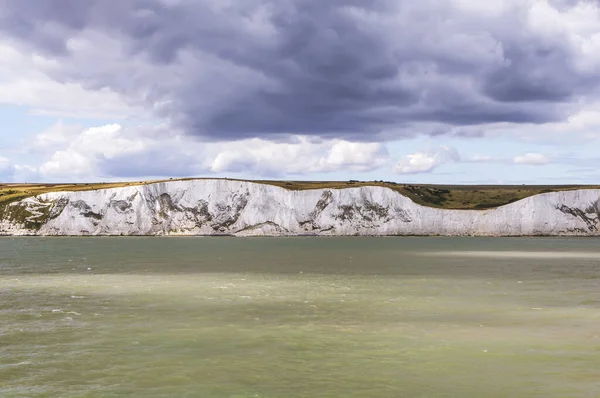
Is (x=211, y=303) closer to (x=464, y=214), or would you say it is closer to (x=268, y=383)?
(x=268, y=383)

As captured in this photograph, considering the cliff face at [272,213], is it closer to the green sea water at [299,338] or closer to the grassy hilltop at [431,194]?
the grassy hilltop at [431,194]

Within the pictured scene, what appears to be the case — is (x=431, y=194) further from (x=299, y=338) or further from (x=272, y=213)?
(x=299, y=338)

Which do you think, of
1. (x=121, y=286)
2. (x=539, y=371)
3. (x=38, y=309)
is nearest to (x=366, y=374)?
(x=539, y=371)

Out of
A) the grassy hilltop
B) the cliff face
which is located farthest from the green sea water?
the grassy hilltop

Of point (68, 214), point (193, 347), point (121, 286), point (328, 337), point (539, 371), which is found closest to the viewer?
point (539, 371)

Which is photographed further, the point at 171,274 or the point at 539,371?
the point at 171,274

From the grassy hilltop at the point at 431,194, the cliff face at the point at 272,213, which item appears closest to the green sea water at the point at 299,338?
the cliff face at the point at 272,213
